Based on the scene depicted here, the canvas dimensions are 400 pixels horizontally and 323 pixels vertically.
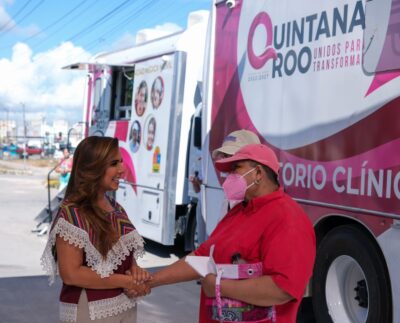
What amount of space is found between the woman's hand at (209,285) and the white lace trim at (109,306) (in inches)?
22.9

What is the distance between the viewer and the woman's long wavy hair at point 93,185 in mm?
2890

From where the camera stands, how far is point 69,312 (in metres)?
2.92

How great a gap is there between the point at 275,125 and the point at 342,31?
1.16 m

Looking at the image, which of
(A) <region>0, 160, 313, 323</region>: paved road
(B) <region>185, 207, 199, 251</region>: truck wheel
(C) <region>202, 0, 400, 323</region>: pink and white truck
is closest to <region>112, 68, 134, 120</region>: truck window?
(A) <region>0, 160, 313, 323</region>: paved road

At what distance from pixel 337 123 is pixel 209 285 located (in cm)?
280

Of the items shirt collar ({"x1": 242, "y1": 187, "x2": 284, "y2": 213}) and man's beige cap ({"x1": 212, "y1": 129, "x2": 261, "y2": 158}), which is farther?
man's beige cap ({"x1": 212, "y1": 129, "x2": 261, "y2": 158})

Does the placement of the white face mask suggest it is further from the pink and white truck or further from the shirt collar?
the pink and white truck

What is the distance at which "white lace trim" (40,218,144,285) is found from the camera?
2.81m

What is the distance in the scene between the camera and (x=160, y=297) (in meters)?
7.11

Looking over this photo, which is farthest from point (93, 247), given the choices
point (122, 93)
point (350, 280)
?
point (122, 93)

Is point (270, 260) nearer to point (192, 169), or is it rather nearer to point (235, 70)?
point (235, 70)

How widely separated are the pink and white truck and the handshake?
210cm

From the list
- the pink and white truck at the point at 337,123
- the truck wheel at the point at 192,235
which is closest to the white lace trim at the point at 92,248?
the pink and white truck at the point at 337,123

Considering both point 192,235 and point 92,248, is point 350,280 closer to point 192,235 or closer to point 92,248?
point 92,248
